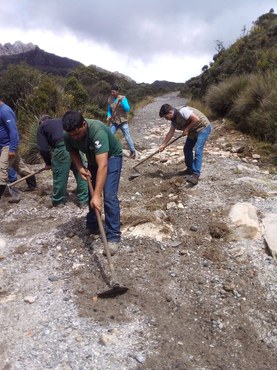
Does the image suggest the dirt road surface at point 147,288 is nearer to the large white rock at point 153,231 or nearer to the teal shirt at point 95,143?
the large white rock at point 153,231

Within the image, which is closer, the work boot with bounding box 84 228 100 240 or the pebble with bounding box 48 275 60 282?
the pebble with bounding box 48 275 60 282

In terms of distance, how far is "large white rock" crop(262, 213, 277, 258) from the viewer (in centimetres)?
385

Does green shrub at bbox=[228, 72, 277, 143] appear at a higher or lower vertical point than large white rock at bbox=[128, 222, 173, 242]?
higher

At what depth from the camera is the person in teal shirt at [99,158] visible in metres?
3.41

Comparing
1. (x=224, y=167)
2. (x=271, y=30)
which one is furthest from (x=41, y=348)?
(x=271, y=30)

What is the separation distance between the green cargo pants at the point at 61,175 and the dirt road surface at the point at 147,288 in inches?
7.1

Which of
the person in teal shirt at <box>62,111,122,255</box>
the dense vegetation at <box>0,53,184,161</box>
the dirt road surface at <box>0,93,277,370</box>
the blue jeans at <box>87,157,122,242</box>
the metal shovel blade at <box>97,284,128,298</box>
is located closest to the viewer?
the dirt road surface at <box>0,93,277,370</box>

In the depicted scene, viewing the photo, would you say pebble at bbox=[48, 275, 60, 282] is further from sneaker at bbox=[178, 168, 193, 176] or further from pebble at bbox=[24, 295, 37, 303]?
sneaker at bbox=[178, 168, 193, 176]

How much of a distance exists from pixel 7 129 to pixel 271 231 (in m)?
3.85

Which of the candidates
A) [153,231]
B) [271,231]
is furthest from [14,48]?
[271,231]

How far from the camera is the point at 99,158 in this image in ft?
11.4

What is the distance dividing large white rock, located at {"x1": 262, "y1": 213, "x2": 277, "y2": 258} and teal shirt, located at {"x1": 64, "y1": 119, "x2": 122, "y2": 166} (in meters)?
1.86

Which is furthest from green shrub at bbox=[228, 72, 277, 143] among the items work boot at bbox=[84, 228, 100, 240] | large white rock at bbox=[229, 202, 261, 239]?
work boot at bbox=[84, 228, 100, 240]

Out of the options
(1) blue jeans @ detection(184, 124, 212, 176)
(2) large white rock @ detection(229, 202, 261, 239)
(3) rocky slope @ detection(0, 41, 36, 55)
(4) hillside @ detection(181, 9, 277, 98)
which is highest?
(3) rocky slope @ detection(0, 41, 36, 55)
